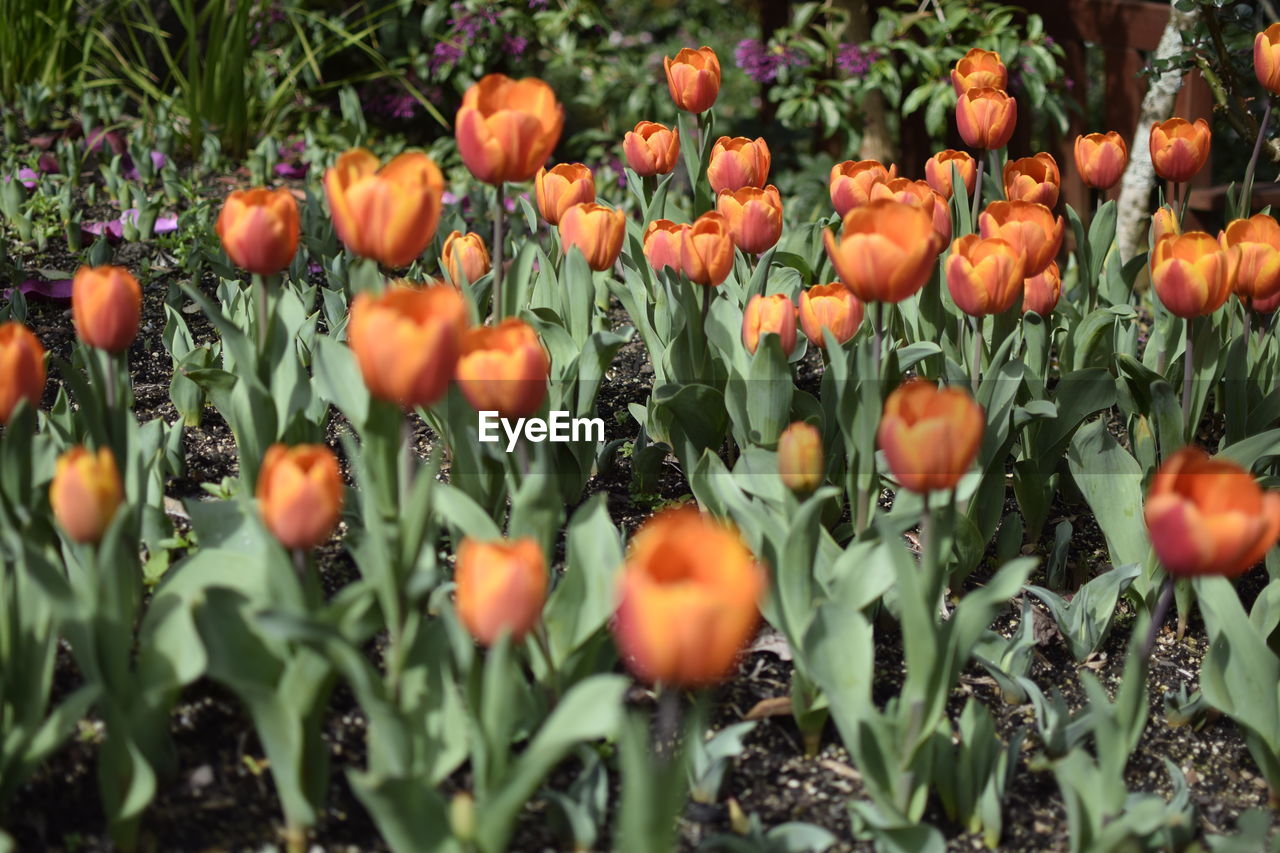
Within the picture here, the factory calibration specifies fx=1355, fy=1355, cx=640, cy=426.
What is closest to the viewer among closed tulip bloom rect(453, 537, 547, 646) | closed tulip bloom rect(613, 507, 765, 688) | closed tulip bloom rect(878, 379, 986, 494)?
closed tulip bloom rect(613, 507, 765, 688)

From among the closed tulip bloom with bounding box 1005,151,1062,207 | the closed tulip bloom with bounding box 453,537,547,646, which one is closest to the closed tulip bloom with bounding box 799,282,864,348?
the closed tulip bloom with bounding box 1005,151,1062,207

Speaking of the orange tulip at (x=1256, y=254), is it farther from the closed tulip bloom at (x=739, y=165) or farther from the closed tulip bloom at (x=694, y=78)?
the closed tulip bloom at (x=694, y=78)

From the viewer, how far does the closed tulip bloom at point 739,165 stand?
2.41 meters

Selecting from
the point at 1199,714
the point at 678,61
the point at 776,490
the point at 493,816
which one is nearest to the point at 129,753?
the point at 493,816

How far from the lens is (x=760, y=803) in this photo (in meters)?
1.70

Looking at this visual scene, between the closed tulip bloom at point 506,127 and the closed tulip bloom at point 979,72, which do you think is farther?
the closed tulip bloom at point 979,72

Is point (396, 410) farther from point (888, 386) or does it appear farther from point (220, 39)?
point (220, 39)

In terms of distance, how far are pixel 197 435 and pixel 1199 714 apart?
5.62ft

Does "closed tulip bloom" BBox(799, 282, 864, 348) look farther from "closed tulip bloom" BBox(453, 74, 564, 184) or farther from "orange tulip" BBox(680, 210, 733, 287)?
"closed tulip bloom" BBox(453, 74, 564, 184)

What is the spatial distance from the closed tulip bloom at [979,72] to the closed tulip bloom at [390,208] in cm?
131

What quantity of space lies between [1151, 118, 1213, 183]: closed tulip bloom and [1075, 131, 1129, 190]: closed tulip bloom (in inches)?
2.5

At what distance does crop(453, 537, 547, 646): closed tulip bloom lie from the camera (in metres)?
1.25

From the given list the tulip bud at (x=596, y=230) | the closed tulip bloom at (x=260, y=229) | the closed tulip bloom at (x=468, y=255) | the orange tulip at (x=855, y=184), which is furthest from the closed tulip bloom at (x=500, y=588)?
the orange tulip at (x=855, y=184)

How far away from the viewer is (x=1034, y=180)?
2459 mm
